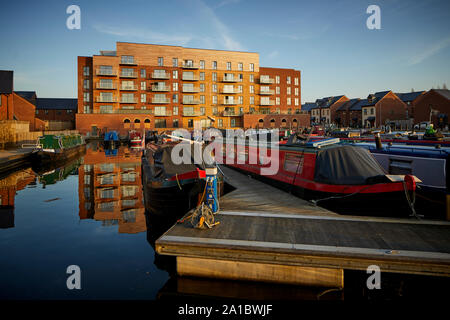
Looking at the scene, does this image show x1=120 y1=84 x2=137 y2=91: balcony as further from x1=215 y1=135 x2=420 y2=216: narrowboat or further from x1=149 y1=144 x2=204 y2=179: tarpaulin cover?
x1=215 y1=135 x2=420 y2=216: narrowboat

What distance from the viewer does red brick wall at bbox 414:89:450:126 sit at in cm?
5572

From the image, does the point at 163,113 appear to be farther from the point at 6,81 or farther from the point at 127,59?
the point at 6,81

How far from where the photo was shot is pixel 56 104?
7319cm

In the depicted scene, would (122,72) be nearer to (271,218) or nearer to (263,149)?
(263,149)

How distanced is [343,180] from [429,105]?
62.6 metres

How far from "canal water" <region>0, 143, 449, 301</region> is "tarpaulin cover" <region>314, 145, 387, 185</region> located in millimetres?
2469

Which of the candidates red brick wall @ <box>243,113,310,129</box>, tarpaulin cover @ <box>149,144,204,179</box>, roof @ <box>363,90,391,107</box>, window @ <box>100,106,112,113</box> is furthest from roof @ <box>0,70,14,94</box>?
roof @ <box>363,90,391,107</box>

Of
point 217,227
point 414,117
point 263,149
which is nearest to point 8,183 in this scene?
point 263,149

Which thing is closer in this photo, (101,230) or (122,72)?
(101,230)

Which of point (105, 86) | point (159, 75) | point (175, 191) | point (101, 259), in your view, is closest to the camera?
point (101, 259)

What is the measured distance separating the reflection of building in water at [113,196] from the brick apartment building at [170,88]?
35733mm

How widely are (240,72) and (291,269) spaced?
6138 centimetres

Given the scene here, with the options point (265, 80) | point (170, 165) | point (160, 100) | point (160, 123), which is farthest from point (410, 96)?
point (170, 165)
